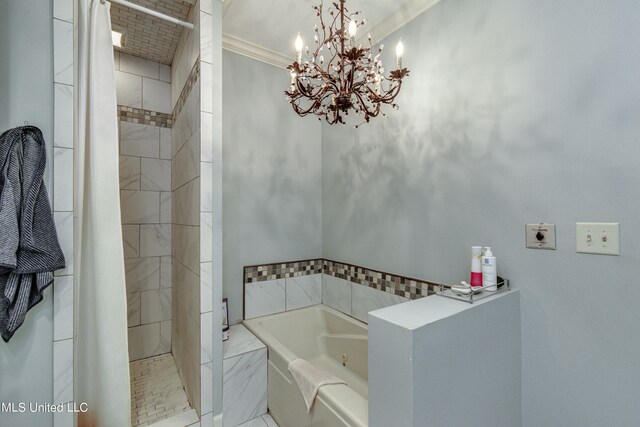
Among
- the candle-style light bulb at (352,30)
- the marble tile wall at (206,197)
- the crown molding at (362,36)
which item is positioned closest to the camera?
the candle-style light bulb at (352,30)

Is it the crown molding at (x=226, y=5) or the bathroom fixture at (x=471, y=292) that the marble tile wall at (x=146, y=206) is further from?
the bathroom fixture at (x=471, y=292)

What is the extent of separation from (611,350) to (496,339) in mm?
373

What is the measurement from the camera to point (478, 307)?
1.10 meters

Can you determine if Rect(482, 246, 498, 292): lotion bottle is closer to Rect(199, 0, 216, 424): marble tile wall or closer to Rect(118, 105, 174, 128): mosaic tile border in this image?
Rect(199, 0, 216, 424): marble tile wall

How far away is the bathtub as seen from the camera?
1.24 meters

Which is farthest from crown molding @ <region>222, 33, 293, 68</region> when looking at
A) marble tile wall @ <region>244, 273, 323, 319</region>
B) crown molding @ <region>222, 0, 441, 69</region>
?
marble tile wall @ <region>244, 273, 323, 319</region>

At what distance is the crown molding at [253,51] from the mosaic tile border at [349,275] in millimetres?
1696

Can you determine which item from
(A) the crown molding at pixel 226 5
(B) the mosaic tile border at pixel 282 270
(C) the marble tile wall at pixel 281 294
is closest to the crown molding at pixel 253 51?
(A) the crown molding at pixel 226 5

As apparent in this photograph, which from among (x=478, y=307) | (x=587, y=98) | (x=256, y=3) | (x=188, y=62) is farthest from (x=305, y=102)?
(x=478, y=307)

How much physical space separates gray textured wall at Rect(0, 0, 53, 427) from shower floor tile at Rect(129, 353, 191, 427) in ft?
2.04

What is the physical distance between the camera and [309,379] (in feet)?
4.55

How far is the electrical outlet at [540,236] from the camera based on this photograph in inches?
46.8

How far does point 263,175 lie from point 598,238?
2.01 m

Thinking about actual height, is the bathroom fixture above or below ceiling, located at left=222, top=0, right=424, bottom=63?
below
